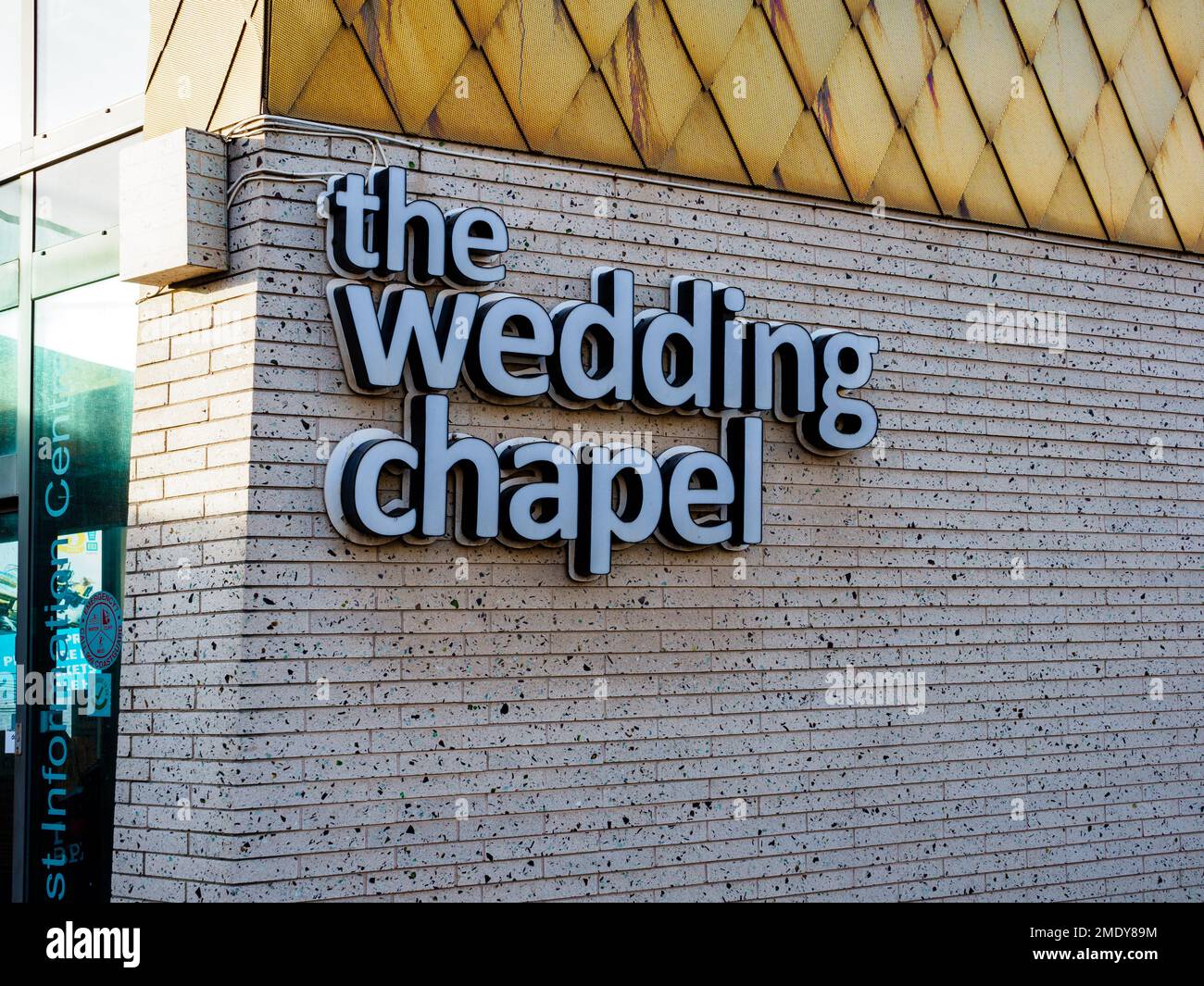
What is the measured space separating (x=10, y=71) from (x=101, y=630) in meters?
2.98

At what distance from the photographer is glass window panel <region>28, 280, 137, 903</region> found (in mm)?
6617

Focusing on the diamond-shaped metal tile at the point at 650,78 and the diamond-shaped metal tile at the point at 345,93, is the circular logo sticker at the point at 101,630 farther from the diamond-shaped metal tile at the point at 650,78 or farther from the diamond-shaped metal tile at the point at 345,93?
the diamond-shaped metal tile at the point at 650,78

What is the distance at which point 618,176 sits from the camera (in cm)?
645

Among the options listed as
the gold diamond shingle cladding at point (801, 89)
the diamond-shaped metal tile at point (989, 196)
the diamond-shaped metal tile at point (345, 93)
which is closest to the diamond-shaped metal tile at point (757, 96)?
the gold diamond shingle cladding at point (801, 89)

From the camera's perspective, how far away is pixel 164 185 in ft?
18.6

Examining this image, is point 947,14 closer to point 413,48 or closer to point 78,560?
point 413,48

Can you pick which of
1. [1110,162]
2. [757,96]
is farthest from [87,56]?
[1110,162]

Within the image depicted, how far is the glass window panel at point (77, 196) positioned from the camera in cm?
677

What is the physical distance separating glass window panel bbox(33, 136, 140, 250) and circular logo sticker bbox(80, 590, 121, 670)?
5.91 feet

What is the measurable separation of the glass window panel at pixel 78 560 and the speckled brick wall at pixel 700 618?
0.82 m

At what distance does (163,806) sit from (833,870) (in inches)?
121

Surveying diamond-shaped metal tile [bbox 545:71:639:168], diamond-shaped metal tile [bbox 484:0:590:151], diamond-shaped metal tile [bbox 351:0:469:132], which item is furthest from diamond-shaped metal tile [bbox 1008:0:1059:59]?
diamond-shaped metal tile [bbox 351:0:469:132]

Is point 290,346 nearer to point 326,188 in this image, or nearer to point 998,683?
point 326,188

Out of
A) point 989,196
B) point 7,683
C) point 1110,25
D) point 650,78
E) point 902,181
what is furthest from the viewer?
point 1110,25
